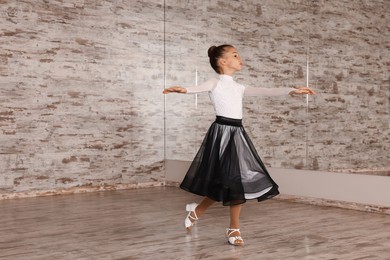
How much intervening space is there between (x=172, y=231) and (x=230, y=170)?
683mm

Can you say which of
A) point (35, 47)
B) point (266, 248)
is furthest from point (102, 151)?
point (266, 248)

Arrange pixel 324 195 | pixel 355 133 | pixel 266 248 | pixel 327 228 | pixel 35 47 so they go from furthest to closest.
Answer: pixel 35 47 → pixel 324 195 → pixel 355 133 → pixel 327 228 → pixel 266 248

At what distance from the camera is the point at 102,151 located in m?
6.52

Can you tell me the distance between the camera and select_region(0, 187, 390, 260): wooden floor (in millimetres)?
3359

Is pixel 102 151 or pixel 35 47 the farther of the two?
pixel 102 151

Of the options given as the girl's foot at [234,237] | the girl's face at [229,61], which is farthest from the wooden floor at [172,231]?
the girl's face at [229,61]

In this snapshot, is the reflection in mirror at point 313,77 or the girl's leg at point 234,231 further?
the reflection in mirror at point 313,77

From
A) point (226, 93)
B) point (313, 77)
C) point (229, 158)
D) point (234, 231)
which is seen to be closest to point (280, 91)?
point (226, 93)

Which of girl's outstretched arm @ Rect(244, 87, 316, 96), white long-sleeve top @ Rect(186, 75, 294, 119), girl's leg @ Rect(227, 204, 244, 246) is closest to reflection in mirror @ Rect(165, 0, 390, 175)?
girl's outstretched arm @ Rect(244, 87, 316, 96)

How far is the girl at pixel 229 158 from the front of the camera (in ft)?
12.0

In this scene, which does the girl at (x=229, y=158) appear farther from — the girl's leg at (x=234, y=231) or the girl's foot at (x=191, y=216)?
the girl's foot at (x=191, y=216)

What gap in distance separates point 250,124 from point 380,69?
157cm

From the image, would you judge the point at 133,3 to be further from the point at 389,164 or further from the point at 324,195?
the point at 389,164

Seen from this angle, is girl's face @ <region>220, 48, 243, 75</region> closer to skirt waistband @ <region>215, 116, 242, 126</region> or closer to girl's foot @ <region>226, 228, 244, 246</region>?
skirt waistband @ <region>215, 116, 242, 126</region>
